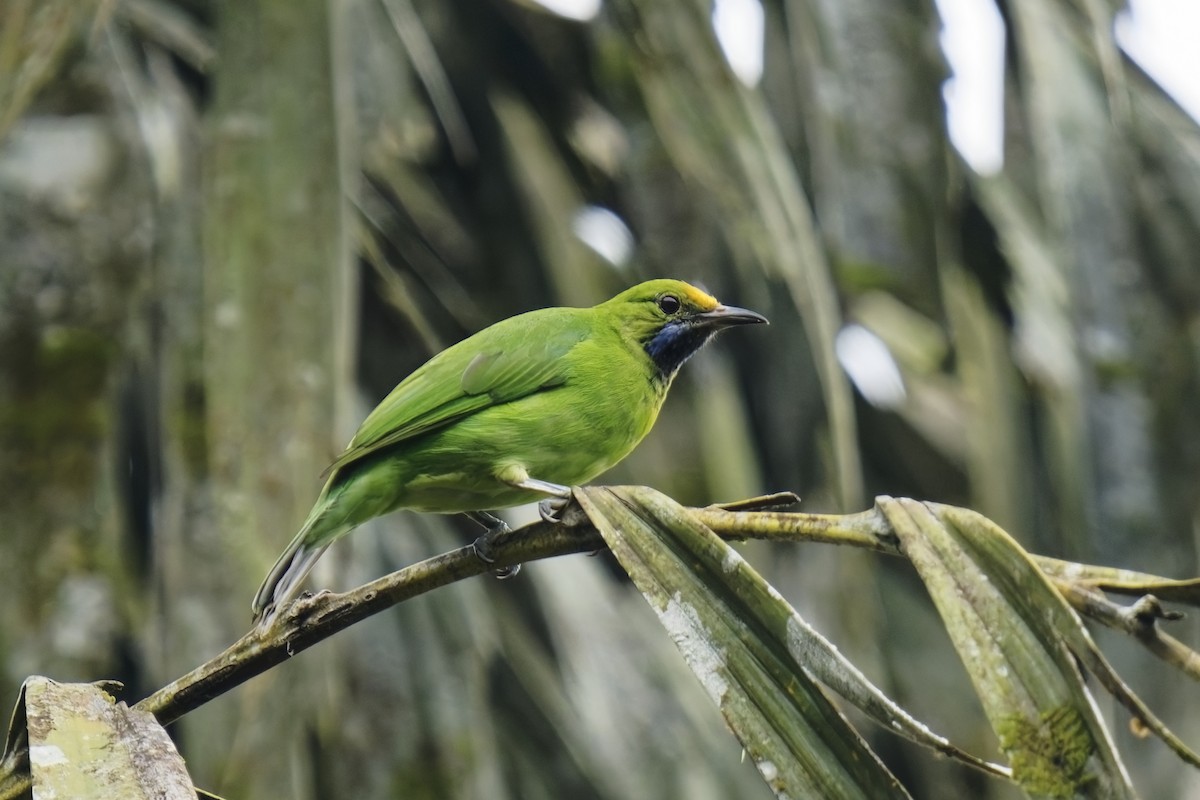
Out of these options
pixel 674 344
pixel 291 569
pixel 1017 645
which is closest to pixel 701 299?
pixel 674 344

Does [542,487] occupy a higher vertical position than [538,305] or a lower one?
lower

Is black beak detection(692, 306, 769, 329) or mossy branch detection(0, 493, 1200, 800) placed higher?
black beak detection(692, 306, 769, 329)

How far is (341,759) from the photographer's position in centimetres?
423

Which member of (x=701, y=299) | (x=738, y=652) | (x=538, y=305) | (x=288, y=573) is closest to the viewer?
(x=738, y=652)

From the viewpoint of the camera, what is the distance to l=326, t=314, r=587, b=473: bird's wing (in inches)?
136

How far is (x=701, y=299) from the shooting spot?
14.6 ft

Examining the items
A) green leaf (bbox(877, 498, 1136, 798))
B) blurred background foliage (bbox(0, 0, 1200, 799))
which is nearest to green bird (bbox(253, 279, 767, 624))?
blurred background foliage (bbox(0, 0, 1200, 799))

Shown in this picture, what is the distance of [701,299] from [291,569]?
179 centimetres

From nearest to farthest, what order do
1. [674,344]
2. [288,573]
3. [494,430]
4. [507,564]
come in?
[507,564] → [288,573] → [494,430] → [674,344]

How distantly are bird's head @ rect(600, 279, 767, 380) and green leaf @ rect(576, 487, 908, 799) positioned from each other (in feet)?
7.30

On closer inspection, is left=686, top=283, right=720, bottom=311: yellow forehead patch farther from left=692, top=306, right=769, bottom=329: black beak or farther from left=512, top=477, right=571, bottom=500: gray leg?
left=512, top=477, right=571, bottom=500: gray leg

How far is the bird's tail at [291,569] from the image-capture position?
2.80 metres

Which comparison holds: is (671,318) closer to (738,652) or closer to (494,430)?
(494,430)

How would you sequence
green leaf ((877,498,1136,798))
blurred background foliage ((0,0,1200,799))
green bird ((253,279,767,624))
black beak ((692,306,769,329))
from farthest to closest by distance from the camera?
black beak ((692,306,769,329)), blurred background foliage ((0,0,1200,799)), green bird ((253,279,767,624)), green leaf ((877,498,1136,798))
